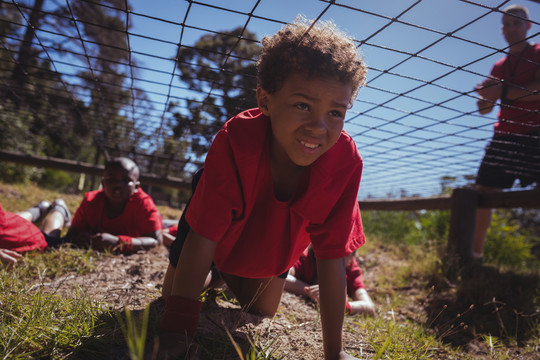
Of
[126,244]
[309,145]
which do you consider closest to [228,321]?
[309,145]

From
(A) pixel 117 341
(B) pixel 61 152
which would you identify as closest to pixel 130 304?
(A) pixel 117 341

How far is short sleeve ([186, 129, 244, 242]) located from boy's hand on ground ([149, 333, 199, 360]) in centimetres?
31

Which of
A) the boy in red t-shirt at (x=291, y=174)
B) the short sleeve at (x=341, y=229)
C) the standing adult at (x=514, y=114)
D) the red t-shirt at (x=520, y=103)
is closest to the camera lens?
the boy in red t-shirt at (x=291, y=174)

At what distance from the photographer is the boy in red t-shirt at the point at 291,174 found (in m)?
1.19

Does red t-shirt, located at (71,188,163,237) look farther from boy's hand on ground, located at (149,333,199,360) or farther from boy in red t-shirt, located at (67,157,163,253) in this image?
boy's hand on ground, located at (149,333,199,360)

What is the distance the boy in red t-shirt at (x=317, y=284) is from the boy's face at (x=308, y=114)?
126 centimetres

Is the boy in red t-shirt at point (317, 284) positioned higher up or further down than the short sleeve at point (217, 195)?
further down

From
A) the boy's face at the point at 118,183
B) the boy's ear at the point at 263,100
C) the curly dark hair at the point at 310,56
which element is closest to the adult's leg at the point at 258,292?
the boy's ear at the point at 263,100

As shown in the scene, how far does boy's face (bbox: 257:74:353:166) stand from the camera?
1.19m

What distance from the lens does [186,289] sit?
3.73 feet

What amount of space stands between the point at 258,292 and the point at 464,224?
2285 millimetres

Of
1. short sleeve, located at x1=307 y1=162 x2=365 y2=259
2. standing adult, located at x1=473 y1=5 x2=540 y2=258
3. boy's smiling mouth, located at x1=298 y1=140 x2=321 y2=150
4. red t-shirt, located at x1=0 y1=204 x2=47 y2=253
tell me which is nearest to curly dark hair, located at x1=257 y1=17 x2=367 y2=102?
boy's smiling mouth, located at x1=298 y1=140 x2=321 y2=150

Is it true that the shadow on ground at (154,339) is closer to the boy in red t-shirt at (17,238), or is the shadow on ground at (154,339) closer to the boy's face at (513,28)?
the boy in red t-shirt at (17,238)

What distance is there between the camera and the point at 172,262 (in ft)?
5.52
